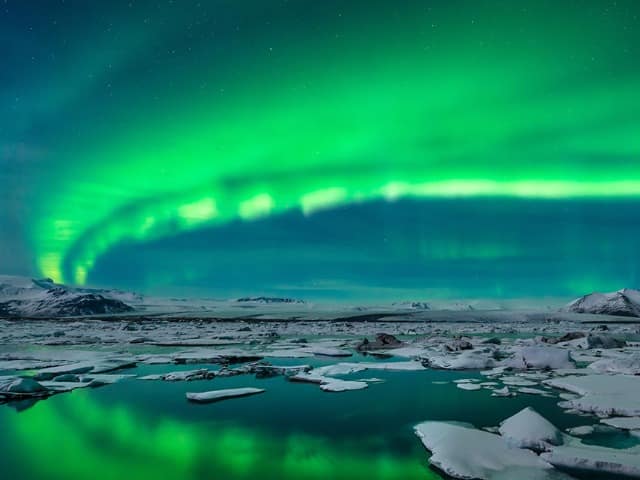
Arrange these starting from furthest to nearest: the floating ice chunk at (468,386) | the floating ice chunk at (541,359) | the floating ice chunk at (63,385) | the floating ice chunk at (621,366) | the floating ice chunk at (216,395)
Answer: the floating ice chunk at (541,359) → the floating ice chunk at (621,366) → the floating ice chunk at (468,386) → the floating ice chunk at (63,385) → the floating ice chunk at (216,395)

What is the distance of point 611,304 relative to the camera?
10856cm

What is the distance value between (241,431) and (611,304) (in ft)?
405

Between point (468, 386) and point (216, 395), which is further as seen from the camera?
point (468, 386)

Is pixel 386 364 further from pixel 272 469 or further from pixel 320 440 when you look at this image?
pixel 272 469

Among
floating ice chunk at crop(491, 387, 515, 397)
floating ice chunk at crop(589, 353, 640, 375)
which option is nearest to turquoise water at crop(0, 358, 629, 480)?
floating ice chunk at crop(491, 387, 515, 397)

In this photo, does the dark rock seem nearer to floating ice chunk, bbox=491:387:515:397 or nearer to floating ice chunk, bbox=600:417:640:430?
floating ice chunk, bbox=491:387:515:397

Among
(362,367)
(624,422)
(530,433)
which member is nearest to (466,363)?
(362,367)

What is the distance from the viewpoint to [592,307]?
11225cm

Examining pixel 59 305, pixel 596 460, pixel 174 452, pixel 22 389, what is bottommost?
pixel 59 305

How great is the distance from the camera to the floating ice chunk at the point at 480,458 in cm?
570

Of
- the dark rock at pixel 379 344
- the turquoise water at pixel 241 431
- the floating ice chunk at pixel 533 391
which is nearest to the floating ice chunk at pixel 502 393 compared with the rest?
the turquoise water at pixel 241 431

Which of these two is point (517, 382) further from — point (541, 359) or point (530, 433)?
point (530, 433)

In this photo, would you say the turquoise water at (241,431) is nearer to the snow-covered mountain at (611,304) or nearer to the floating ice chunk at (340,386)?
the floating ice chunk at (340,386)

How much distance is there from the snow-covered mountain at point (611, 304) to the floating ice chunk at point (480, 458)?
115 metres
